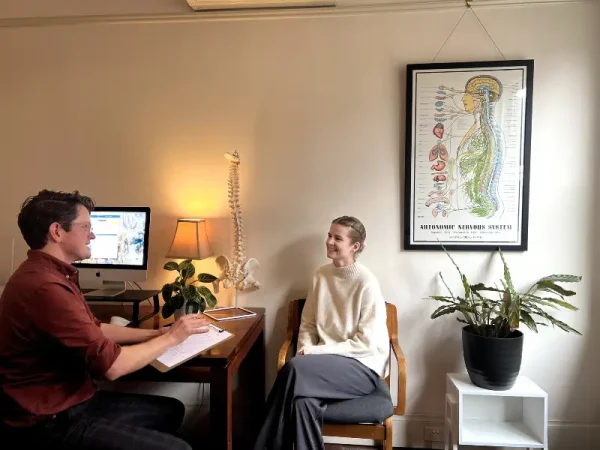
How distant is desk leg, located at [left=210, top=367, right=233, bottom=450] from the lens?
161 cm

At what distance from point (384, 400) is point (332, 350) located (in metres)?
0.31

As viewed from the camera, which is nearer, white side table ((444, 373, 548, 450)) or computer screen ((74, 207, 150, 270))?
white side table ((444, 373, 548, 450))

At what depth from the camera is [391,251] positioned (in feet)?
8.00

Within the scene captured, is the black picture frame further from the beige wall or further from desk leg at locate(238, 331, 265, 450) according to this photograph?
desk leg at locate(238, 331, 265, 450)

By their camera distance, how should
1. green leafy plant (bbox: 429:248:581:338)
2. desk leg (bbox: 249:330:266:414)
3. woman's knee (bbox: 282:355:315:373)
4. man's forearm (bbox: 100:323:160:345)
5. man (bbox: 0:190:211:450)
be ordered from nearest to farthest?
man (bbox: 0:190:211:450)
man's forearm (bbox: 100:323:160:345)
woman's knee (bbox: 282:355:315:373)
green leafy plant (bbox: 429:248:581:338)
desk leg (bbox: 249:330:266:414)

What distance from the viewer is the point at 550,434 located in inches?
93.6

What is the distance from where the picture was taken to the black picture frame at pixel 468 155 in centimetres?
233

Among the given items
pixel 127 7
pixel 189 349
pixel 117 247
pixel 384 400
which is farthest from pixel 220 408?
pixel 127 7

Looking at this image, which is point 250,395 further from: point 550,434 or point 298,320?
point 550,434

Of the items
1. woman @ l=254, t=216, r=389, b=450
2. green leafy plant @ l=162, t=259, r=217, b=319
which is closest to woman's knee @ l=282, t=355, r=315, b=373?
woman @ l=254, t=216, r=389, b=450

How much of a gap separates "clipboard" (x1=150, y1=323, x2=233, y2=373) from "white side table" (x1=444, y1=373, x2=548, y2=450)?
1.19 m

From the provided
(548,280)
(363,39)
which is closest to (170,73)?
(363,39)

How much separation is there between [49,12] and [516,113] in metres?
2.75

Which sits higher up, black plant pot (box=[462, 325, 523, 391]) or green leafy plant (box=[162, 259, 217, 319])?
green leafy plant (box=[162, 259, 217, 319])
